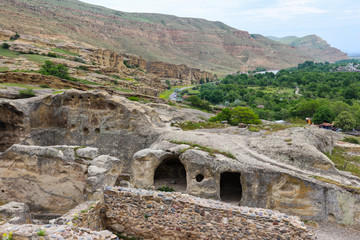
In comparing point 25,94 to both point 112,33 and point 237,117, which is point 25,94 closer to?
point 237,117

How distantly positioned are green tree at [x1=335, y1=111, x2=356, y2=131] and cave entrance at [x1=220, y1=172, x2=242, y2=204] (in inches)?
1326

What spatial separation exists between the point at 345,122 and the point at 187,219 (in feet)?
137

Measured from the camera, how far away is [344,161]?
1731 cm

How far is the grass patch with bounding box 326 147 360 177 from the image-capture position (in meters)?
15.6

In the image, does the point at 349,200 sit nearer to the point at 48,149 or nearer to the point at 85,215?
the point at 85,215

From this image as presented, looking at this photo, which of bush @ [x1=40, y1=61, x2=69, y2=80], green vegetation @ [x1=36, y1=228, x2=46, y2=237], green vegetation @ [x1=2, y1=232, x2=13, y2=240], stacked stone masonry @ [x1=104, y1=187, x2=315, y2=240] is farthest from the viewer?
bush @ [x1=40, y1=61, x2=69, y2=80]

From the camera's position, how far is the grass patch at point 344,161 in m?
15.6

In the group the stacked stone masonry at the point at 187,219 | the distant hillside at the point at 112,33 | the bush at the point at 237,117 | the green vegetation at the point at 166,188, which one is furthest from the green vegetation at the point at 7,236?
the distant hillside at the point at 112,33

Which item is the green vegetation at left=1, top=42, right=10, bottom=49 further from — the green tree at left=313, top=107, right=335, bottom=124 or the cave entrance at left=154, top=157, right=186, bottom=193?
the green tree at left=313, top=107, right=335, bottom=124

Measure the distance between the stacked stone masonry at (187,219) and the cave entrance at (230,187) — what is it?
17.6 feet

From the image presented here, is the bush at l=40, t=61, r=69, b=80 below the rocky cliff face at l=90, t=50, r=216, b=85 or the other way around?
below

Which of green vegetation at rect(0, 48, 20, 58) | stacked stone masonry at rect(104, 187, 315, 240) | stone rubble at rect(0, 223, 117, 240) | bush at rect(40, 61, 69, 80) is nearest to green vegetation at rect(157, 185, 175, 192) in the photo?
stacked stone masonry at rect(104, 187, 315, 240)

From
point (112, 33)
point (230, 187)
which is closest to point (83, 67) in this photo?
point (230, 187)

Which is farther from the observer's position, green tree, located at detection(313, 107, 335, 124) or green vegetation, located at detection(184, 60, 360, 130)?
green vegetation, located at detection(184, 60, 360, 130)
